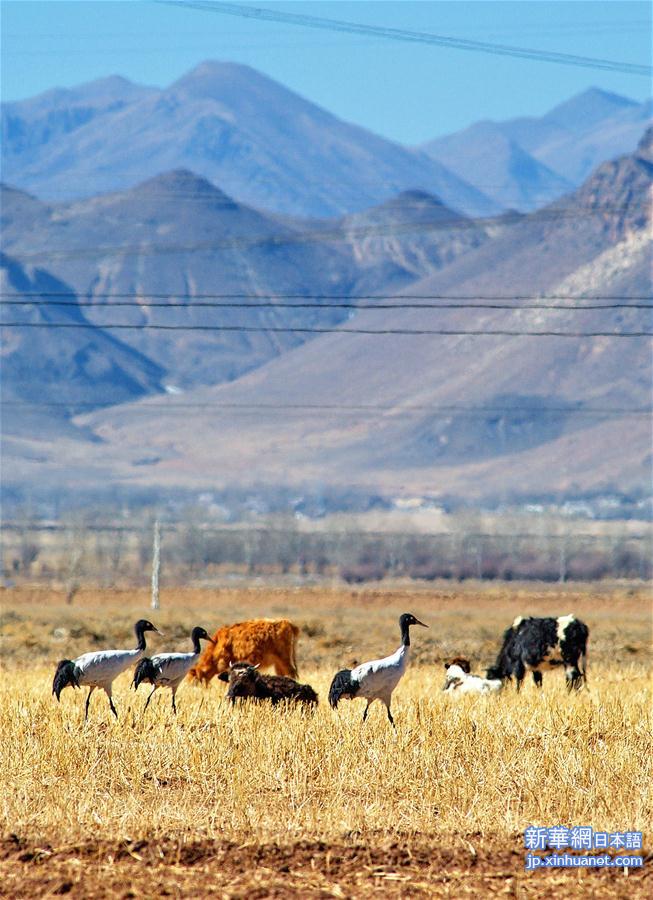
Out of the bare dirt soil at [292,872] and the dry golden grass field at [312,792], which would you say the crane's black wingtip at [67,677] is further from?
the bare dirt soil at [292,872]

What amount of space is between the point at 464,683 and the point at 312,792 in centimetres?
730

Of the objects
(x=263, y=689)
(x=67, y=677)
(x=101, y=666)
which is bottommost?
(x=263, y=689)

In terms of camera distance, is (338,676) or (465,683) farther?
(465,683)

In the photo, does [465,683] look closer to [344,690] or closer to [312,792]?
[344,690]

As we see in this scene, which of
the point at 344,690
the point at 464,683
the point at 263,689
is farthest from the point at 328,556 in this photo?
the point at 344,690

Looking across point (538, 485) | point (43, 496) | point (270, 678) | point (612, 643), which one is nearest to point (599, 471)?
point (538, 485)

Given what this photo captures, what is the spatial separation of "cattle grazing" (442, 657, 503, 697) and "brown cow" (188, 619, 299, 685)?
2.43 m

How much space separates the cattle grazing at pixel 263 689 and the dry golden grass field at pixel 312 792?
30 cm

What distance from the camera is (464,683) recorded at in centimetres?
1862

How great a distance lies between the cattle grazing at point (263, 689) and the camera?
52.4 ft

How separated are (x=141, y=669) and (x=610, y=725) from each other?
475cm

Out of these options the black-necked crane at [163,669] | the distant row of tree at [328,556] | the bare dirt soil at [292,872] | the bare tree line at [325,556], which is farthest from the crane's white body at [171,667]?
the distant row of tree at [328,556]

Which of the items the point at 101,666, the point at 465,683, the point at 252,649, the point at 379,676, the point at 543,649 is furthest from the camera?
the point at 543,649

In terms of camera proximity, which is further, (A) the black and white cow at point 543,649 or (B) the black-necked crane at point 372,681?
(A) the black and white cow at point 543,649
